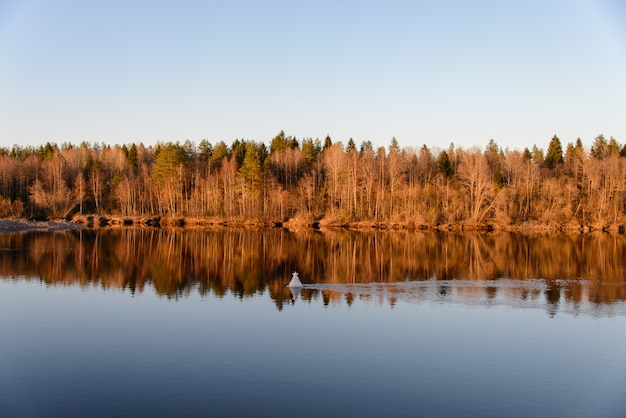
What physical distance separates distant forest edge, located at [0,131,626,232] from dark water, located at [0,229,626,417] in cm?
4862

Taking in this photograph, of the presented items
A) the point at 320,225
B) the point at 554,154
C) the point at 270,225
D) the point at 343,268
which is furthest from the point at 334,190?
the point at 343,268

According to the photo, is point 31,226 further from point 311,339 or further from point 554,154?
point 554,154

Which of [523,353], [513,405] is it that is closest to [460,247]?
[523,353]

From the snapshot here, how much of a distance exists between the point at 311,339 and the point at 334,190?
3024 inches

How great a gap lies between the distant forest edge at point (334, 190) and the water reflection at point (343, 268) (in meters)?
27.3

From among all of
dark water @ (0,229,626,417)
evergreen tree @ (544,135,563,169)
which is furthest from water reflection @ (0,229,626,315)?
evergreen tree @ (544,135,563,169)

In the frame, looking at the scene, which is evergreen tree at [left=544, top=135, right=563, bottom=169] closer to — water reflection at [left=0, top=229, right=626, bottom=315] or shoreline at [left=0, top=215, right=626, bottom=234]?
shoreline at [left=0, top=215, right=626, bottom=234]

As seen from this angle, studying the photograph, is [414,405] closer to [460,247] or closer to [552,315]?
[552,315]

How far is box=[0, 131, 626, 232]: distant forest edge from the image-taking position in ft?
293

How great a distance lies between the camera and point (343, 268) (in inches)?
1582

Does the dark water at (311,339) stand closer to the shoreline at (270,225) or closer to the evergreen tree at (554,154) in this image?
the shoreline at (270,225)

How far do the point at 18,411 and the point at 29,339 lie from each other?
731cm

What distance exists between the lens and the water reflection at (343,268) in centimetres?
3016

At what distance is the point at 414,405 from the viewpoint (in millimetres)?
14289
